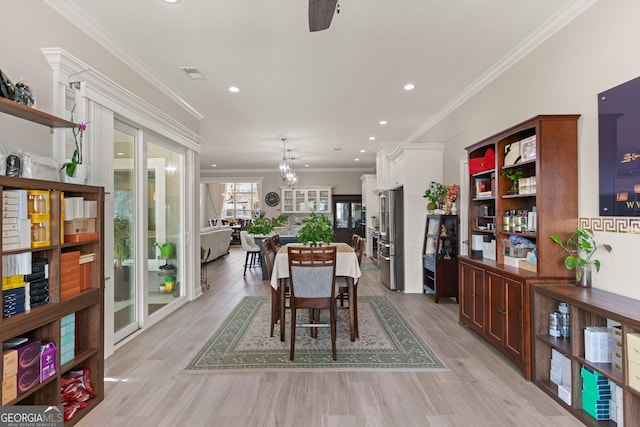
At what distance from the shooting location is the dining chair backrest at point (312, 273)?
114 inches

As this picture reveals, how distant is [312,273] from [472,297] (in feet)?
5.81

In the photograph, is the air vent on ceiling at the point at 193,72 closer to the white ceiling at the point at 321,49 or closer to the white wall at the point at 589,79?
the white ceiling at the point at 321,49

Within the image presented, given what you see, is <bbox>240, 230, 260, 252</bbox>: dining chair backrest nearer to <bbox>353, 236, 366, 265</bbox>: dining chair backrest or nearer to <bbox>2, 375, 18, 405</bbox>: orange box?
<bbox>353, 236, 366, 265</bbox>: dining chair backrest

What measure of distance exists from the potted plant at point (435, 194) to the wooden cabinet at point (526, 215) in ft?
5.05

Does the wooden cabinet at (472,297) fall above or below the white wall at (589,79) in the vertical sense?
below

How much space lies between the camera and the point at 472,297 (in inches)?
135

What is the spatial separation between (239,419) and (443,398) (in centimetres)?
142

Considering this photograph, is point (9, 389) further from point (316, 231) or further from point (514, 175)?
point (514, 175)

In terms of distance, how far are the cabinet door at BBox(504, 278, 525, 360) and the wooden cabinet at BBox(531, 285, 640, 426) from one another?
105 millimetres

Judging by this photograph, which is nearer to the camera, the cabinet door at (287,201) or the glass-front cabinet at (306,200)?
the glass-front cabinet at (306,200)

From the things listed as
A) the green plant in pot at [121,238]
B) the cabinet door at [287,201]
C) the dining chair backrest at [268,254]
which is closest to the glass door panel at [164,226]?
the green plant in pot at [121,238]

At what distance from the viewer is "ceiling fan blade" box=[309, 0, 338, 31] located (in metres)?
1.55

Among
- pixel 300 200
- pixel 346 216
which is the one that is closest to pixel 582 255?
pixel 346 216

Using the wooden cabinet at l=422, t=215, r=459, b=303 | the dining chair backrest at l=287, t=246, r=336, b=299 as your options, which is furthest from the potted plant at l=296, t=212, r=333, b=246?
the wooden cabinet at l=422, t=215, r=459, b=303
